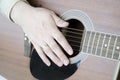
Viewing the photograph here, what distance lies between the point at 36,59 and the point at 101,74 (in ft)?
0.89

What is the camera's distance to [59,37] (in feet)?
2.92

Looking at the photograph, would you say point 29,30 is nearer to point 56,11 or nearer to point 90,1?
point 56,11

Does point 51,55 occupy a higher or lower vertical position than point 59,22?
lower

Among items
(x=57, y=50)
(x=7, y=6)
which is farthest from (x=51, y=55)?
(x=7, y=6)

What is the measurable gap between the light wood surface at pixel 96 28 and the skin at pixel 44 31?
0.05 meters

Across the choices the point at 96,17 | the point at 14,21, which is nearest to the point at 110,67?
the point at 96,17

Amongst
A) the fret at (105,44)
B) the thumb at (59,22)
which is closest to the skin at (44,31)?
the thumb at (59,22)

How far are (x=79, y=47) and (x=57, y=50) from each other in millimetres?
84

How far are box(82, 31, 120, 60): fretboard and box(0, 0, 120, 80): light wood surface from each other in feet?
0.08

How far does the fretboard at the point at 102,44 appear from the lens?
2.70 feet

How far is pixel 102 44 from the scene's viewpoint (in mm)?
849

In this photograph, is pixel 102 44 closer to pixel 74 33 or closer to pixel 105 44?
pixel 105 44

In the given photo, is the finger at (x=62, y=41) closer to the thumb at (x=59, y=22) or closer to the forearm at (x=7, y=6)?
the thumb at (x=59, y=22)

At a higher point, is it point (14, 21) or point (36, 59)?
point (14, 21)
